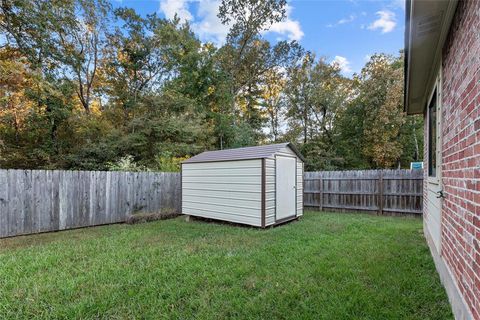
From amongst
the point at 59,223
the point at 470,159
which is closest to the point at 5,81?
the point at 59,223

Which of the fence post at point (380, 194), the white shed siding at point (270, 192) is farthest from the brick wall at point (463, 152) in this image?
the fence post at point (380, 194)

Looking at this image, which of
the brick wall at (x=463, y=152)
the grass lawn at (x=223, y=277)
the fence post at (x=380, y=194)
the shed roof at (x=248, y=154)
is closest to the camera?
the brick wall at (x=463, y=152)

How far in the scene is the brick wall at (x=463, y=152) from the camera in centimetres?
159

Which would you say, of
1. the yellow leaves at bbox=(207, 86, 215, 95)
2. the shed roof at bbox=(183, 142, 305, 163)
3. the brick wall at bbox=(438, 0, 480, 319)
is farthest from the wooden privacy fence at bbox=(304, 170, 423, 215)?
the yellow leaves at bbox=(207, 86, 215, 95)

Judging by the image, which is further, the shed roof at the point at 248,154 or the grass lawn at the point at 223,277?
the shed roof at the point at 248,154

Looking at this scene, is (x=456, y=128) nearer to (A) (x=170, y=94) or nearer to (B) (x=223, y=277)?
(B) (x=223, y=277)

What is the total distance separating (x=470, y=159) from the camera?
1.70 m

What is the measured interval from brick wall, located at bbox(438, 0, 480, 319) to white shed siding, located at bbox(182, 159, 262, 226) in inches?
144

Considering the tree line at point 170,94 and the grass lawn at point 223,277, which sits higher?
the tree line at point 170,94

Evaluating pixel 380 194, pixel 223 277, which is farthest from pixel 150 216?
pixel 380 194

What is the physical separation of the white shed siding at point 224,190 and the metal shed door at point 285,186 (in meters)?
0.66

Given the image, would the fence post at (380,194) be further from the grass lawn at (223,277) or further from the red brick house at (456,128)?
the red brick house at (456,128)

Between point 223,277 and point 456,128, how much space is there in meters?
2.79

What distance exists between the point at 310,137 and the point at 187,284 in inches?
598
